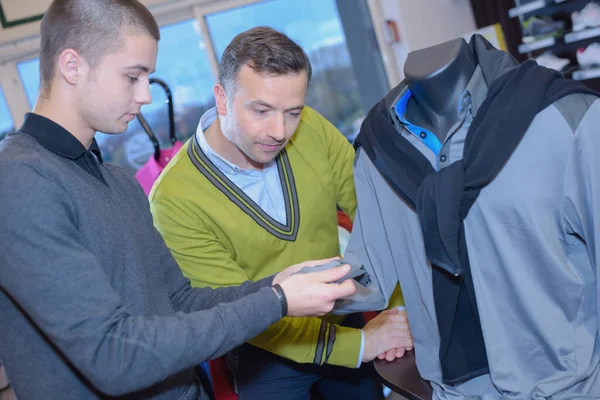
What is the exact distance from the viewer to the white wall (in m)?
4.07

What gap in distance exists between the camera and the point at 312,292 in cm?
130

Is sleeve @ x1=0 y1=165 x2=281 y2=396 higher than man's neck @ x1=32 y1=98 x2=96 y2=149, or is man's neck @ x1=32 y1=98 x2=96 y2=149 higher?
man's neck @ x1=32 y1=98 x2=96 y2=149

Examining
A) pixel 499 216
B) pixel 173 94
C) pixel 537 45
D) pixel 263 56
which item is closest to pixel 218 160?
pixel 263 56

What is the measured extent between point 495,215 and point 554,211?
118mm

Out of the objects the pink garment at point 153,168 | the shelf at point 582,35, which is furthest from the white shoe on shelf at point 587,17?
the pink garment at point 153,168

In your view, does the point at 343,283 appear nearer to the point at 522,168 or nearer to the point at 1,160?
the point at 522,168

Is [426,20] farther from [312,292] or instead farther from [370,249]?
[312,292]

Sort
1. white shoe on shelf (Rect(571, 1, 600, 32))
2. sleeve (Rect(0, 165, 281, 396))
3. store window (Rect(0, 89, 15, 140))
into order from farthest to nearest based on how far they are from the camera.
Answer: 1. store window (Rect(0, 89, 15, 140))
2. white shoe on shelf (Rect(571, 1, 600, 32))
3. sleeve (Rect(0, 165, 281, 396))

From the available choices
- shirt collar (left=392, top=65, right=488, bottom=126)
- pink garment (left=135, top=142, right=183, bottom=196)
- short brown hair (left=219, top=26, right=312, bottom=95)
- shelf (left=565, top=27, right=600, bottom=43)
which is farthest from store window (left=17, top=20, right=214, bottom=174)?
shirt collar (left=392, top=65, right=488, bottom=126)

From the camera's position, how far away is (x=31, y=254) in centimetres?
107

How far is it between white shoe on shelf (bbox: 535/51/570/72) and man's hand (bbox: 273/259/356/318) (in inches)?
95.1

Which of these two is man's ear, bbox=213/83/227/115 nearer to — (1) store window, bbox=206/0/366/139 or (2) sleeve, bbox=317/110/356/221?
(2) sleeve, bbox=317/110/356/221

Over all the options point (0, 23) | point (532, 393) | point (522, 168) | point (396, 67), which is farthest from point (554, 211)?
point (0, 23)

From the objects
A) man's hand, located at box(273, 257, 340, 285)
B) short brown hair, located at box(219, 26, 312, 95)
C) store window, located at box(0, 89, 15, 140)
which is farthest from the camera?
store window, located at box(0, 89, 15, 140)
